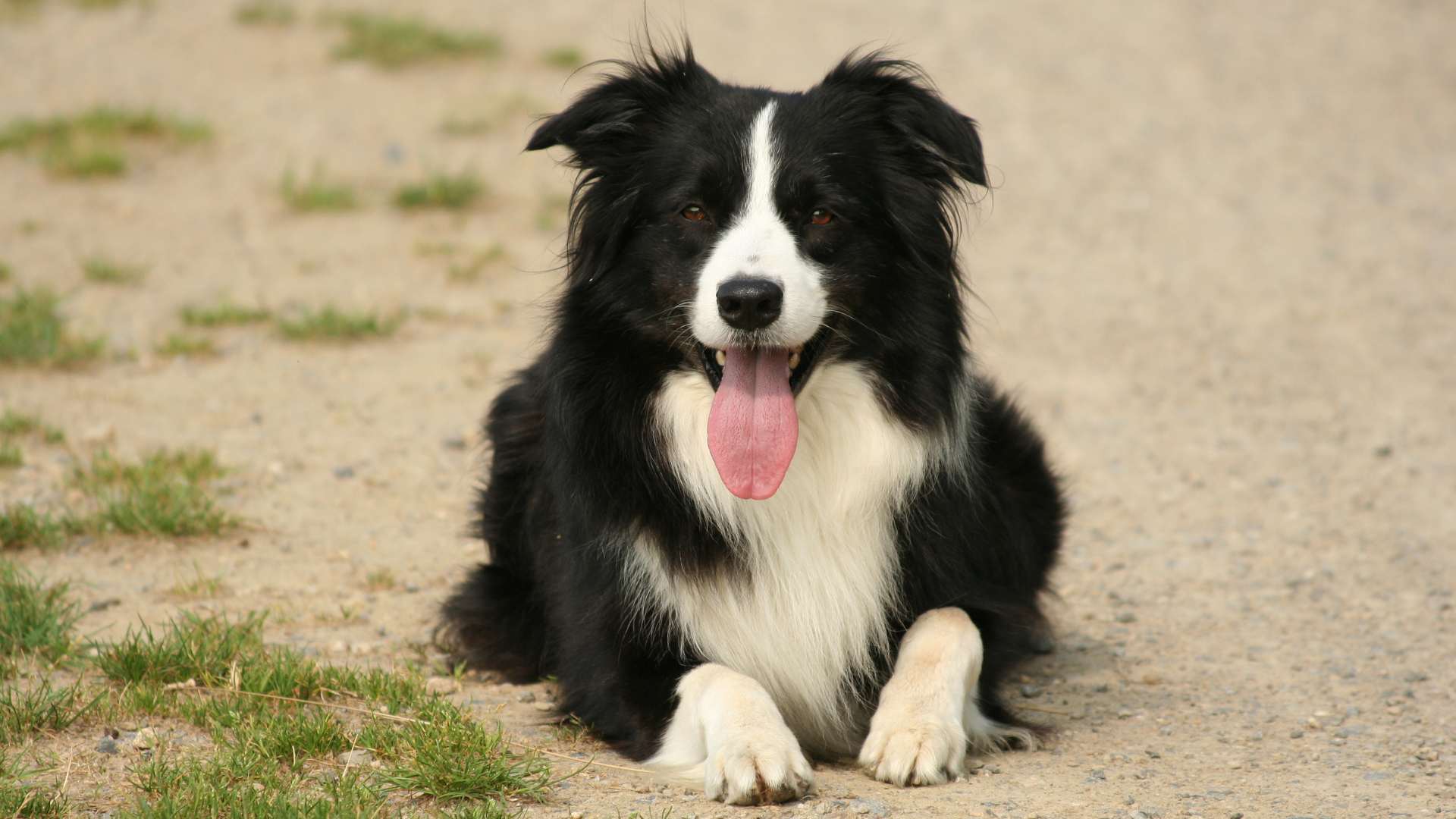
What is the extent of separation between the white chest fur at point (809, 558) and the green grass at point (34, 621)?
1.87m

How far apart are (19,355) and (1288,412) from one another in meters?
6.61

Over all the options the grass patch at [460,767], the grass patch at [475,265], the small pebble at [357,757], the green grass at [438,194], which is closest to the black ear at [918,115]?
the grass patch at [460,767]

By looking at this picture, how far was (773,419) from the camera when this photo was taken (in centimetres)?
413

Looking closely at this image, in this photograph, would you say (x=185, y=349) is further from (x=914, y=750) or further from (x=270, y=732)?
(x=914, y=750)

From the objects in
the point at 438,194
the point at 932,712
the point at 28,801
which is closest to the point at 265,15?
the point at 438,194

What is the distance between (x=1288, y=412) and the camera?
26.3ft

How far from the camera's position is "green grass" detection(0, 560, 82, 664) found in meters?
4.65

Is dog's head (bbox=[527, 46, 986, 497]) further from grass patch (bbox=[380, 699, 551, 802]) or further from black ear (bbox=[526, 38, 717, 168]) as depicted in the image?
grass patch (bbox=[380, 699, 551, 802])

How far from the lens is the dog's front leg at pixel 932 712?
12.7 ft

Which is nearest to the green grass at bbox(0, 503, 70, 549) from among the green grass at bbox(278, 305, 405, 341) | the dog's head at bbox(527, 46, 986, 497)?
the dog's head at bbox(527, 46, 986, 497)

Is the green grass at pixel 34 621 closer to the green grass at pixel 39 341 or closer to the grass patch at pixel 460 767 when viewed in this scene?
the grass patch at pixel 460 767

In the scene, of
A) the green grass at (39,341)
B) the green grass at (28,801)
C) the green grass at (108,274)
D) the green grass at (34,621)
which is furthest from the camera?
the green grass at (108,274)

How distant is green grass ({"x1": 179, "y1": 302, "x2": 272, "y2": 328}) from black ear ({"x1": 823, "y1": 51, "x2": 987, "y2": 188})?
5.19 m

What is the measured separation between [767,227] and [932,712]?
135cm
